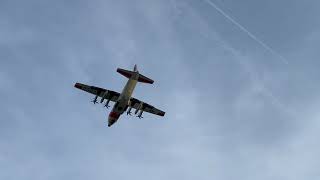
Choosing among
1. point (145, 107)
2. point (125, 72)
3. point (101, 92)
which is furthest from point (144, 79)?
point (145, 107)

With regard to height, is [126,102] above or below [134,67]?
below

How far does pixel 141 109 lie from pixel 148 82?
10600mm

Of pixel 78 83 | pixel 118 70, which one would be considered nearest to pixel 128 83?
pixel 118 70

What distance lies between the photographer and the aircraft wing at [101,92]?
152 metres

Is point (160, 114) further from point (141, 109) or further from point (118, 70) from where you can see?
point (118, 70)

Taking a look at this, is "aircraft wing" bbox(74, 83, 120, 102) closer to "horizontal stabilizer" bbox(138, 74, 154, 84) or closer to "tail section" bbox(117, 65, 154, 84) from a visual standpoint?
"tail section" bbox(117, 65, 154, 84)

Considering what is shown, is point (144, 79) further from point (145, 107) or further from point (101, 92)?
point (145, 107)

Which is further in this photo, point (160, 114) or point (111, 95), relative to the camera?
point (160, 114)

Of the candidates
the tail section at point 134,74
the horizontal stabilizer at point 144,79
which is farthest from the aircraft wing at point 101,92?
the horizontal stabilizer at point 144,79

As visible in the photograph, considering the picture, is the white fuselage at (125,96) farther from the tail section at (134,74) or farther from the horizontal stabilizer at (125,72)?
the horizontal stabilizer at (125,72)

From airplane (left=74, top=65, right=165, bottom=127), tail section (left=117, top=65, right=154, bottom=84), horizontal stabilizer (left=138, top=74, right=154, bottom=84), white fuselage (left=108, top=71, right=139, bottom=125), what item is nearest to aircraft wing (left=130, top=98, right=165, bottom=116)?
airplane (left=74, top=65, right=165, bottom=127)

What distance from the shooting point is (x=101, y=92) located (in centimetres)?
15238

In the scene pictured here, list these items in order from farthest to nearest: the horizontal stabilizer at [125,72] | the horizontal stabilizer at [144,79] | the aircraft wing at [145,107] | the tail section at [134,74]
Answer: the aircraft wing at [145,107] → the horizontal stabilizer at [144,79] → the horizontal stabilizer at [125,72] → the tail section at [134,74]

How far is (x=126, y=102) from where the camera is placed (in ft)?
479
